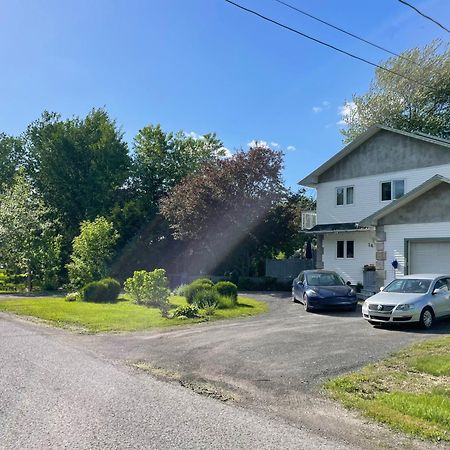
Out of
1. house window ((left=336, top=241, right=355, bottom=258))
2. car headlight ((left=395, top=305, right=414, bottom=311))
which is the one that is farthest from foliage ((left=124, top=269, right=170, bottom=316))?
house window ((left=336, top=241, right=355, bottom=258))

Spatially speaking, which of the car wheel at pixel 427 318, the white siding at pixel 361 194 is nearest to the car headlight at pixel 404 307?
the car wheel at pixel 427 318

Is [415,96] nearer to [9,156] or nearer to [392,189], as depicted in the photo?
[392,189]

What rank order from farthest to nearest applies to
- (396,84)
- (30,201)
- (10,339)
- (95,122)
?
(95,122), (396,84), (30,201), (10,339)

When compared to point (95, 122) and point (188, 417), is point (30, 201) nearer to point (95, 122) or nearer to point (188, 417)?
point (95, 122)

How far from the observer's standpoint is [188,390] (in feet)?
23.1

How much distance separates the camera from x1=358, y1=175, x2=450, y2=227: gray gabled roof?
18316mm

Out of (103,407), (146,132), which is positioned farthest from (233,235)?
(103,407)

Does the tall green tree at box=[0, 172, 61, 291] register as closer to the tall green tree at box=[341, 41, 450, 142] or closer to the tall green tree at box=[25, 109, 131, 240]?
the tall green tree at box=[25, 109, 131, 240]

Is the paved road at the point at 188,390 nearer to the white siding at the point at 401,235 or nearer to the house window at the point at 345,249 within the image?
the white siding at the point at 401,235

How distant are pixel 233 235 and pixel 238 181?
343 centimetres

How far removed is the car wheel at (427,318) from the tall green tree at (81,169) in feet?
106

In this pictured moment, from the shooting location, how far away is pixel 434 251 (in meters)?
19.4

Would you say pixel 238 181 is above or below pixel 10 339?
above

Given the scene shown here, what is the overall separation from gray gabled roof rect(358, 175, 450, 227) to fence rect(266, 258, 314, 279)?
930 centimetres
